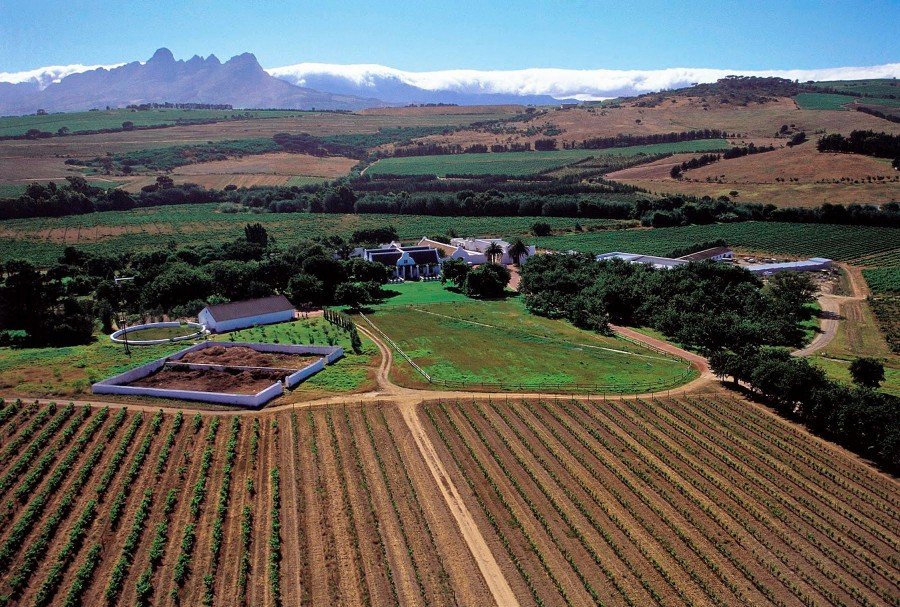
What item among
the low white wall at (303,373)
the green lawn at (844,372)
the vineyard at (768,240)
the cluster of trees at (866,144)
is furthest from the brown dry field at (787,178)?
the low white wall at (303,373)

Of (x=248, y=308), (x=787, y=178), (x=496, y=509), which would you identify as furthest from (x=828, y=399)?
(x=787, y=178)

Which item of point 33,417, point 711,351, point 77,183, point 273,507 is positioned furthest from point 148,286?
point 77,183

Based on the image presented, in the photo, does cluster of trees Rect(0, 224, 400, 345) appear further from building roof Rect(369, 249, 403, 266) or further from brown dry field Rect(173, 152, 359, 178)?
brown dry field Rect(173, 152, 359, 178)

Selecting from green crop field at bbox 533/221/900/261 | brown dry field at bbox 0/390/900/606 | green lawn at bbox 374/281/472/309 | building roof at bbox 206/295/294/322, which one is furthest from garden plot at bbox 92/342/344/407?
green crop field at bbox 533/221/900/261

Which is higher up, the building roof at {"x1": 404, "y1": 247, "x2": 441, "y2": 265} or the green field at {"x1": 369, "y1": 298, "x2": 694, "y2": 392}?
the building roof at {"x1": 404, "y1": 247, "x2": 441, "y2": 265}

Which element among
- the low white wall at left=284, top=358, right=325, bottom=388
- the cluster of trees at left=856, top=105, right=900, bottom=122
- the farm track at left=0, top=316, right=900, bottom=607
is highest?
the cluster of trees at left=856, top=105, right=900, bottom=122

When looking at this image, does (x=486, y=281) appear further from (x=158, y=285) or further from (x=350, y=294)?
(x=158, y=285)
